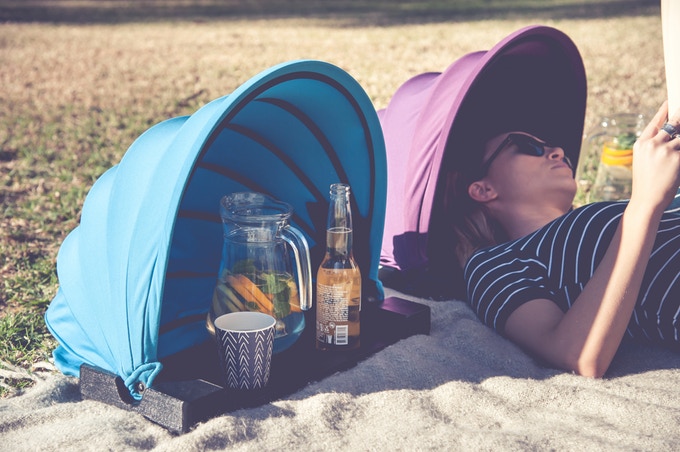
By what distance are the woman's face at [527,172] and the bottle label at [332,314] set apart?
964 mm

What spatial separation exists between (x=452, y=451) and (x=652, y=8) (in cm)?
1305

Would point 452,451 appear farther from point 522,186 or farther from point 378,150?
point 522,186

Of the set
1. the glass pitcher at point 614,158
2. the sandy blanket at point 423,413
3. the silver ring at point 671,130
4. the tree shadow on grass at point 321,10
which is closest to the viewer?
the sandy blanket at point 423,413

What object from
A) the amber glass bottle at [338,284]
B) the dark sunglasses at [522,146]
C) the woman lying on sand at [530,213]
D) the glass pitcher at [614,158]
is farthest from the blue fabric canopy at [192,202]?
the glass pitcher at [614,158]

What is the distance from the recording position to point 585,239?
2445 millimetres

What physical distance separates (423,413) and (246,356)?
50cm

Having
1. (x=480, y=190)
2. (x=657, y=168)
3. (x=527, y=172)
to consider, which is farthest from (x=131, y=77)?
(x=657, y=168)

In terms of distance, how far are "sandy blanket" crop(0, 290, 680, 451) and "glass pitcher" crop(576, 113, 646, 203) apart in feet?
6.33

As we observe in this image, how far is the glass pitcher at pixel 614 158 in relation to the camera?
415cm

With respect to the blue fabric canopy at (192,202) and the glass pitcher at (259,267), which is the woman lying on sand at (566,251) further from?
the glass pitcher at (259,267)

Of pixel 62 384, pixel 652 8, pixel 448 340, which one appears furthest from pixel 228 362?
pixel 652 8

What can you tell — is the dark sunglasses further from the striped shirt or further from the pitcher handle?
the pitcher handle

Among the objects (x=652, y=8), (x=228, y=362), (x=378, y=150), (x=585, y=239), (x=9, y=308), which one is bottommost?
(x=9, y=308)

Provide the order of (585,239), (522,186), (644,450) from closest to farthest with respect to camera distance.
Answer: (644,450), (585,239), (522,186)
